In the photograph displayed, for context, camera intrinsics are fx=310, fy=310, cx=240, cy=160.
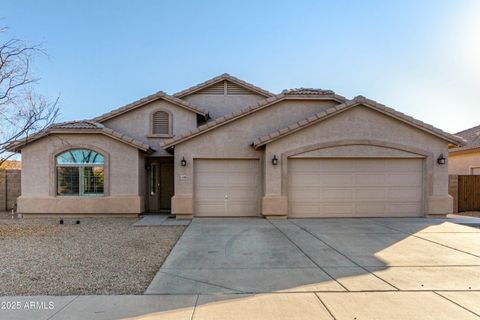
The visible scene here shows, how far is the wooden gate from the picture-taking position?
16.3m

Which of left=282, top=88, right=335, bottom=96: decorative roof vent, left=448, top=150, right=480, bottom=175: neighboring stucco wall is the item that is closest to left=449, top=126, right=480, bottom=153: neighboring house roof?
left=448, top=150, right=480, bottom=175: neighboring stucco wall

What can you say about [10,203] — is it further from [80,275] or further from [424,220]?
[424,220]

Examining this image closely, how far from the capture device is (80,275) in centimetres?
603

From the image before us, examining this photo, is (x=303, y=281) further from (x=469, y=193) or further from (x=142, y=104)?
(x=469, y=193)

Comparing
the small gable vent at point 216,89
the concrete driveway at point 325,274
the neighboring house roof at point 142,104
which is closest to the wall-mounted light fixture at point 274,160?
the concrete driveway at point 325,274

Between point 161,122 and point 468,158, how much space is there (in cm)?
1927

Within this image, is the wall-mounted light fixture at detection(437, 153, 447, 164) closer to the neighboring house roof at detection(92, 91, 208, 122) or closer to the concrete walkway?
the concrete walkway

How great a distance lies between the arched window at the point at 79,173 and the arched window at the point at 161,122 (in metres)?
3.15

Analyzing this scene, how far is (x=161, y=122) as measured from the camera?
15.9 m

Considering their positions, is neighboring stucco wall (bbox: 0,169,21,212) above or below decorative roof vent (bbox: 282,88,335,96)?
below

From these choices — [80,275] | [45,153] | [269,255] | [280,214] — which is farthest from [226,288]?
[45,153]

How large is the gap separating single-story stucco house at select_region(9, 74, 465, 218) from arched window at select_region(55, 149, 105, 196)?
1.8 inches

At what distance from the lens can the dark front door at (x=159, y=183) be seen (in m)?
15.7

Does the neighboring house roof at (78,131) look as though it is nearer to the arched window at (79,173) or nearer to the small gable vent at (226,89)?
the arched window at (79,173)
